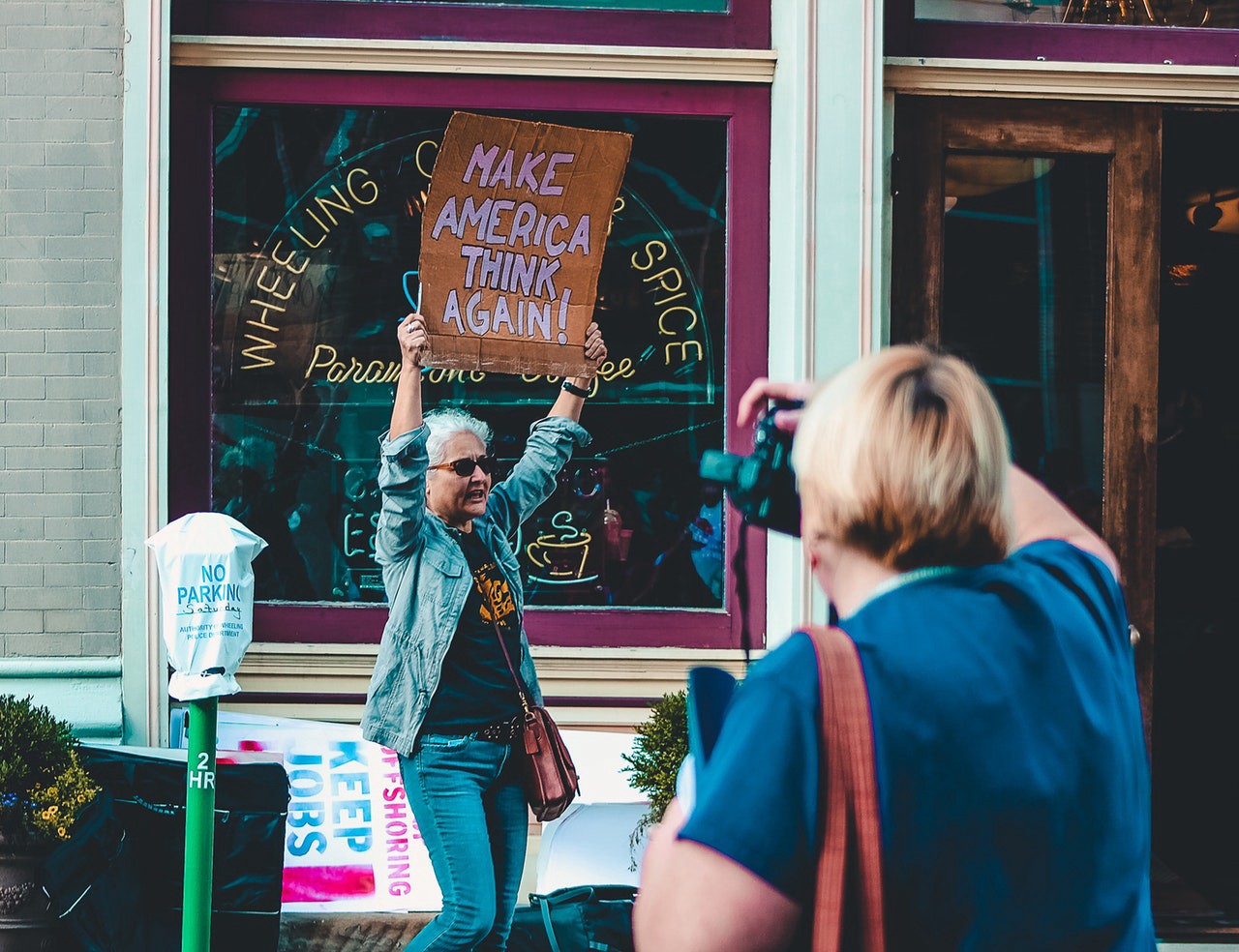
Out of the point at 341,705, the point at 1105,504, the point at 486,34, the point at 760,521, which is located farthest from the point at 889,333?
the point at 760,521

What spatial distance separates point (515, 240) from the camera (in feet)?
15.9

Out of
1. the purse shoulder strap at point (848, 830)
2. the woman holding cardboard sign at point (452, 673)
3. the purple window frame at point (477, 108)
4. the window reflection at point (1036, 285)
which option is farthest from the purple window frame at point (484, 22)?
the purse shoulder strap at point (848, 830)

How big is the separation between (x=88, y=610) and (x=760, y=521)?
11.5 ft

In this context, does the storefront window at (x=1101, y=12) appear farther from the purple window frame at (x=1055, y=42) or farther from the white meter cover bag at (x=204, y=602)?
the white meter cover bag at (x=204, y=602)

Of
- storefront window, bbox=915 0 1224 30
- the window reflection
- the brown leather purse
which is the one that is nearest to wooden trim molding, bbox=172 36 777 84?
storefront window, bbox=915 0 1224 30

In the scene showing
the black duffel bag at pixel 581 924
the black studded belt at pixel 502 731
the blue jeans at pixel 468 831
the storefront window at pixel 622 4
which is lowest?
the black duffel bag at pixel 581 924

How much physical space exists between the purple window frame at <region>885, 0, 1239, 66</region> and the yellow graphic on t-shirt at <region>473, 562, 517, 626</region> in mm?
2406

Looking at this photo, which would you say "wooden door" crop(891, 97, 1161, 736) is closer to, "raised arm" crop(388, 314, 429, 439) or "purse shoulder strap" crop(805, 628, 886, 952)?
"raised arm" crop(388, 314, 429, 439)

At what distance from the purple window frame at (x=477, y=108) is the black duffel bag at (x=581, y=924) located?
89cm

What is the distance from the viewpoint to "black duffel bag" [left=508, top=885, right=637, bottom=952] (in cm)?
450

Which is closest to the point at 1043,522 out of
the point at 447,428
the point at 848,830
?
the point at 848,830

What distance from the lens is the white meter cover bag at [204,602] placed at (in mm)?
3359

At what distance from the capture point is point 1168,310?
5.14 m

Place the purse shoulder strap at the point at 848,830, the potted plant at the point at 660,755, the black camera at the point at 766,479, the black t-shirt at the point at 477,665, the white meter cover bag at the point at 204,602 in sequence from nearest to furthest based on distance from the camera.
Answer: the purse shoulder strap at the point at 848,830
the black camera at the point at 766,479
the white meter cover bag at the point at 204,602
the black t-shirt at the point at 477,665
the potted plant at the point at 660,755
